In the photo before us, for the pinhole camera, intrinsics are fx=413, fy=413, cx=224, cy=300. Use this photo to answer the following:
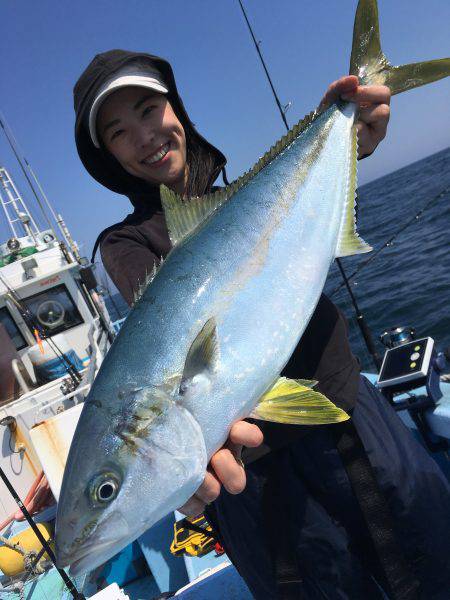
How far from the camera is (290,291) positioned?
5.10 ft

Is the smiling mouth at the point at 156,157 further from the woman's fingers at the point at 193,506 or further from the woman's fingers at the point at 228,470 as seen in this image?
the woman's fingers at the point at 193,506

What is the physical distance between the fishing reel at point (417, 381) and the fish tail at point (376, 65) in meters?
1.87

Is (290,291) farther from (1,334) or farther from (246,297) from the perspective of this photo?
Answer: (1,334)

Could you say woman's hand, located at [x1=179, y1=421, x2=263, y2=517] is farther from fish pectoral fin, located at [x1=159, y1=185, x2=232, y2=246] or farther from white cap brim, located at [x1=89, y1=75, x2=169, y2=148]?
white cap brim, located at [x1=89, y1=75, x2=169, y2=148]

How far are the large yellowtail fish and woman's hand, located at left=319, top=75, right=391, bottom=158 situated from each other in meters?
0.19

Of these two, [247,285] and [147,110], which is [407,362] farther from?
[147,110]

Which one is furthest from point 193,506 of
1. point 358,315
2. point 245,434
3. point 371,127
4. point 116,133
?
point 358,315

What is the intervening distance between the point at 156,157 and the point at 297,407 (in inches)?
52.0

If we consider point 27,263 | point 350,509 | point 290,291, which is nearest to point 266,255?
point 290,291

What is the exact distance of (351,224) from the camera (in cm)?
186

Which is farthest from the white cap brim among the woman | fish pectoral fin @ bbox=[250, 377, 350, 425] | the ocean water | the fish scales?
the ocean water

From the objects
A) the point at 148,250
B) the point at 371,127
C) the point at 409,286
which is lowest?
the point at 409,286

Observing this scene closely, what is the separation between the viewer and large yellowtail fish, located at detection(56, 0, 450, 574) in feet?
3.96

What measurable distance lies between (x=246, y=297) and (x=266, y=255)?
0.69 feet
